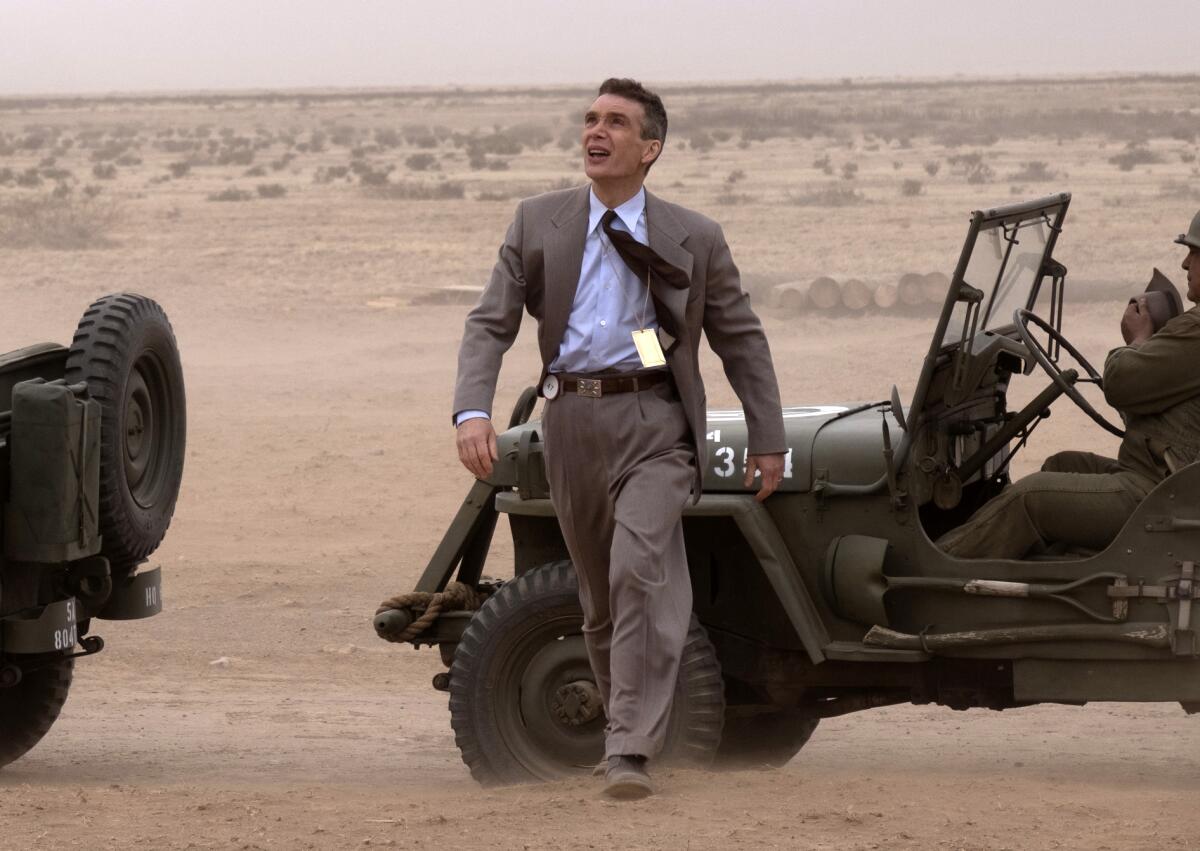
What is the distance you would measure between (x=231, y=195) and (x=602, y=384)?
30.1 meters

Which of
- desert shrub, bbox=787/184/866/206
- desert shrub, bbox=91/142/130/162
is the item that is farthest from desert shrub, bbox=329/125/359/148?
desert shrub, bbox=787/184/866/206

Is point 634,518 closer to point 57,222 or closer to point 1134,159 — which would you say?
point 57,222

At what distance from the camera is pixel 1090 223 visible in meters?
27.2

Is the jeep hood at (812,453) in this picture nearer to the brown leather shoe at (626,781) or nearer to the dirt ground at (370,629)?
the dirt ground at (370,629)

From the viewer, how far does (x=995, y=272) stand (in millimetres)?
5930

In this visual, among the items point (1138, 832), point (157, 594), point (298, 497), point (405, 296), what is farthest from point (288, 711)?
point (405, 296)

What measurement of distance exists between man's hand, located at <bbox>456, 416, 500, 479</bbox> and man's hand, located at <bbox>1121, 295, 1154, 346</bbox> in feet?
6.36

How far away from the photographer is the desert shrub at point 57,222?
26.9 meters

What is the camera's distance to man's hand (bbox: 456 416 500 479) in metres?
4.93

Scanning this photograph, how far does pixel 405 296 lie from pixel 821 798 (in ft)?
58.3

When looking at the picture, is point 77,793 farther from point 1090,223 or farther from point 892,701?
point 1090,223

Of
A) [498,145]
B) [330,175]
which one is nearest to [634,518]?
[330,175]

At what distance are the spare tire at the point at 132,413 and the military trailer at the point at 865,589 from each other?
0.89m

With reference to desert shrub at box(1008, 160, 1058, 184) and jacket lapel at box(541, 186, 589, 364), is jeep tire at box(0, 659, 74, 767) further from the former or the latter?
desert shrub at box(1008, 160, 1058, 184)
